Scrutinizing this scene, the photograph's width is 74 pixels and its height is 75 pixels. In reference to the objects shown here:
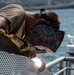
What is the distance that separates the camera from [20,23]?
178 centimetres

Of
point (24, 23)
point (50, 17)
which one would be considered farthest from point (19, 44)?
point (50, 17)

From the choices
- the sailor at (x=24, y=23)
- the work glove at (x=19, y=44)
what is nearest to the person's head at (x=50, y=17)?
the sailor at (x=24, y=23)

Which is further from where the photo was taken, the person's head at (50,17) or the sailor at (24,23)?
the person's head at (50,17)

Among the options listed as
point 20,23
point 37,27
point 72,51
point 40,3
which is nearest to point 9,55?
point 20,23

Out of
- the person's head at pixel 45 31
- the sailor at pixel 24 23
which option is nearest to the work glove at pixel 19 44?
the sailor at pixel 24 23

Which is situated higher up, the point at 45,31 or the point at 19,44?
the point at 19,44

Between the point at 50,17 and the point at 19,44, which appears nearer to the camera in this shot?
the point at 19,44

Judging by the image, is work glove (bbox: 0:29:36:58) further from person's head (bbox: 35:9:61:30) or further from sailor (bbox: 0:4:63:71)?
person's head (bbox: 35:9:61:30)

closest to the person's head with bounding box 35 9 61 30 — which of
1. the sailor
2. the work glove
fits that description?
the sailor

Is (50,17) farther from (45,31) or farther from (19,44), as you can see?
(19,44)

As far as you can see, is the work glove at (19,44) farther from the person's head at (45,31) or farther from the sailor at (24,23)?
the person's head at (45,31)

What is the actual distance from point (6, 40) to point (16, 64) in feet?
0.50

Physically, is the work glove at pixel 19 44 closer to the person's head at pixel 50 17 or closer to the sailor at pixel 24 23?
the sailor at pixel 24 23

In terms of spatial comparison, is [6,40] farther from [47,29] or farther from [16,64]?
[47,29]
